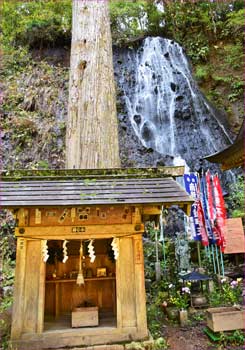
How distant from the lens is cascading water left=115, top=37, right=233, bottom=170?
12969 mm

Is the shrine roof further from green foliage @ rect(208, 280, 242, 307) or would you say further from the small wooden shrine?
green foliage @ rect(208, 280, 242, 307)

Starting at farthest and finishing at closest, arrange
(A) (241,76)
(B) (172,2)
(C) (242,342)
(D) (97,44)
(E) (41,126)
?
(B) (172,2) → (A) (241,76) → (E) (41,126) → (D) (97,44) → (C) (242,342)

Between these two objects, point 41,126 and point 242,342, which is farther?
point 41,126

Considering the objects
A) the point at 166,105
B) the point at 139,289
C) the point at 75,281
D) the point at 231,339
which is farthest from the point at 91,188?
the point at 166,105

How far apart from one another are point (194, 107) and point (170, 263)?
9.45 m

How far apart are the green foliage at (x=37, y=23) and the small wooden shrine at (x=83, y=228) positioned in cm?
1355

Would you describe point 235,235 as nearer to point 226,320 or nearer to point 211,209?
point 211,209

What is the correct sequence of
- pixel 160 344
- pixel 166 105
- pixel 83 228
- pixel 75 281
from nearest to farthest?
1. pixel 160 344
2. pixel 83 228
3. pixel 75 281
4. pixel 166 105

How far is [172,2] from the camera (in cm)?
1672

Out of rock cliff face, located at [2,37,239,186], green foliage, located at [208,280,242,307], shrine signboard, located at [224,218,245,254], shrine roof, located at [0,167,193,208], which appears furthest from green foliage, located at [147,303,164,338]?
rock cliff face, located at [2,37,239,186]

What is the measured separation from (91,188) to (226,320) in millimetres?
3026

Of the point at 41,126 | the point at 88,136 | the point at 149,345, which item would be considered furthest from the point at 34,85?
the point at 149,345

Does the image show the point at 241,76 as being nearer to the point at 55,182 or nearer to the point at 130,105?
the point at 130,105

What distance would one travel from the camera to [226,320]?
4.49m
